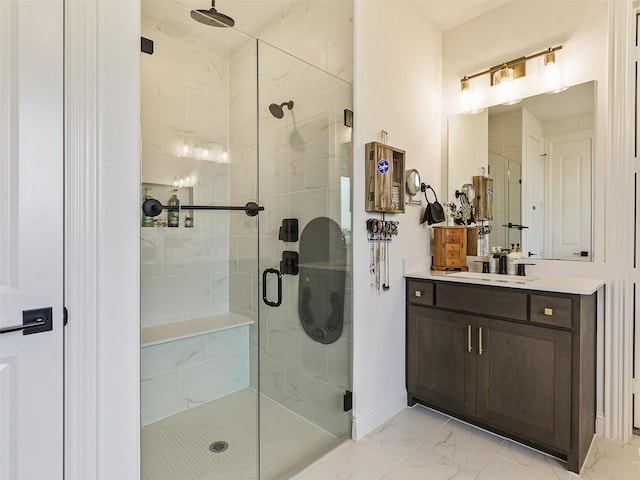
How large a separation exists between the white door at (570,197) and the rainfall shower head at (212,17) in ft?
7.24

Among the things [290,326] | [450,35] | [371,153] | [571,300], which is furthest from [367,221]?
[450,35]

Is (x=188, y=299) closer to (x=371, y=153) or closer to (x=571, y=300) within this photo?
(x=371, y=153)

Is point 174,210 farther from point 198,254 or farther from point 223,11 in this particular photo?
point 223,11

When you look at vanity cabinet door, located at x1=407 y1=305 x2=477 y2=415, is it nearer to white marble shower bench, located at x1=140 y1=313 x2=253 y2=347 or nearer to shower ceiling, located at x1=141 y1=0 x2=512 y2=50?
white marble shower bench, located at x1=140 y1=313 x2=253 y2=347

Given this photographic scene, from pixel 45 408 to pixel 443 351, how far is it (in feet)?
6.66

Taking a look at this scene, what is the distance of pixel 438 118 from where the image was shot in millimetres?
2838

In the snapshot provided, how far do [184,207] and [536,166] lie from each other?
2.34 meters

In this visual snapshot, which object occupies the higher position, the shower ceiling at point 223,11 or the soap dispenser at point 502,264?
the shower ceiling at point 223,11

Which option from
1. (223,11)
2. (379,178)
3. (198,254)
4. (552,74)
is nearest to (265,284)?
(198,254)

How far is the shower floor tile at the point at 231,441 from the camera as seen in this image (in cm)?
151

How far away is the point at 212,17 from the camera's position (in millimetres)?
1847

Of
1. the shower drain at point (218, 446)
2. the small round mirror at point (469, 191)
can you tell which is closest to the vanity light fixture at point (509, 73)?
the small round mirror at point (469, 191)

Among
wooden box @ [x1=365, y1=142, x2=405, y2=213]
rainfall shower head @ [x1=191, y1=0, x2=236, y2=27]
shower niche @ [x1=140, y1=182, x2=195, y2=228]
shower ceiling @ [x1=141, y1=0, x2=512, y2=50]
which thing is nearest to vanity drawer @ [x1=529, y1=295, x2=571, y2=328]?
wooden box @ [x1=365, y1=142, x2=405, y2=213]

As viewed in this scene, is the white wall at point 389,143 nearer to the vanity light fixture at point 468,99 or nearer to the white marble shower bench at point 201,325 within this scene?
the vanity light fixture at point 468,99
